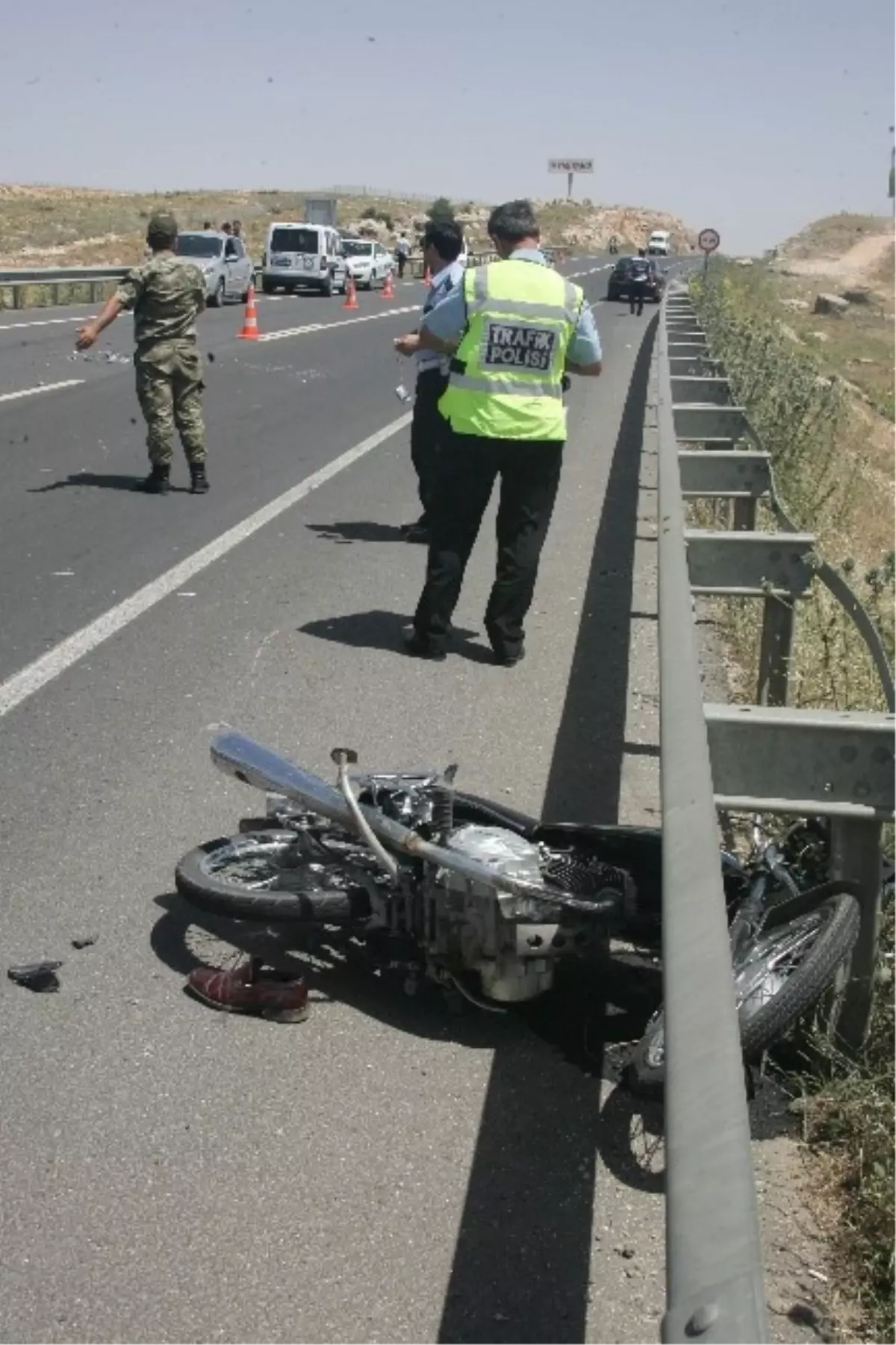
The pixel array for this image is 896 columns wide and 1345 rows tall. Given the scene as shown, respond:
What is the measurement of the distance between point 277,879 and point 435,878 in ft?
1.82

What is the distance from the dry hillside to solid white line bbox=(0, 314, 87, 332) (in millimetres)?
25087

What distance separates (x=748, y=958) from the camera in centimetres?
399

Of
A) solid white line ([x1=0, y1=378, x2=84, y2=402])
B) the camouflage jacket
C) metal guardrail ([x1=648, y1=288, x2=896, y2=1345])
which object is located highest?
the camouflage jacket

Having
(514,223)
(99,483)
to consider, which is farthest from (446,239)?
(99,483)

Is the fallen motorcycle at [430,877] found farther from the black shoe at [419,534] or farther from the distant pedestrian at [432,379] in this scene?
the black shoe at [419,534]

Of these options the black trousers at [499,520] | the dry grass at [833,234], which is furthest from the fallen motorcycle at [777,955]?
the dry grass at [833,234]

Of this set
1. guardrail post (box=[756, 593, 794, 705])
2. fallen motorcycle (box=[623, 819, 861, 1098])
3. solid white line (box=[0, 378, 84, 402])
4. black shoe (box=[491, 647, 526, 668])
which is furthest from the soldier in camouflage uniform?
fallen motorcycle (box=[623, 819, 861, 1098])

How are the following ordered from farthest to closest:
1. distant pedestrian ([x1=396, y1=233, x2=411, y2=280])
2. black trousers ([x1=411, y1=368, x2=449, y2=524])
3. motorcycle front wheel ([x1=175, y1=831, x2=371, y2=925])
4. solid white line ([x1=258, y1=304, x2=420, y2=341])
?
distant pedestrian ([x1=396, y1=233, x2=411, y2=280]) < solid white line ([x1=258, y1=304, x2=420, y2=341]) < black trousers ([x1=411, y1=368, x2=449, y2=524]) < motorcycle front wheel ([x1=175, y1=831, x2=371, y2=925])

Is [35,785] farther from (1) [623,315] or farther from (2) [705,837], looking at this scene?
(1) [623,315]

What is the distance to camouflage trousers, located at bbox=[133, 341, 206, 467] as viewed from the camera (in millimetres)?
12836

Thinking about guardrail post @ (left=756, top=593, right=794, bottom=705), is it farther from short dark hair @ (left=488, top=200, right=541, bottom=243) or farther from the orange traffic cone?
the orange traffic cone

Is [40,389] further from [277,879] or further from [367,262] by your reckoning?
[367,262]

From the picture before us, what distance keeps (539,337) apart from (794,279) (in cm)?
7655

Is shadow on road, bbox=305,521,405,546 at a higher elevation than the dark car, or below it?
below
